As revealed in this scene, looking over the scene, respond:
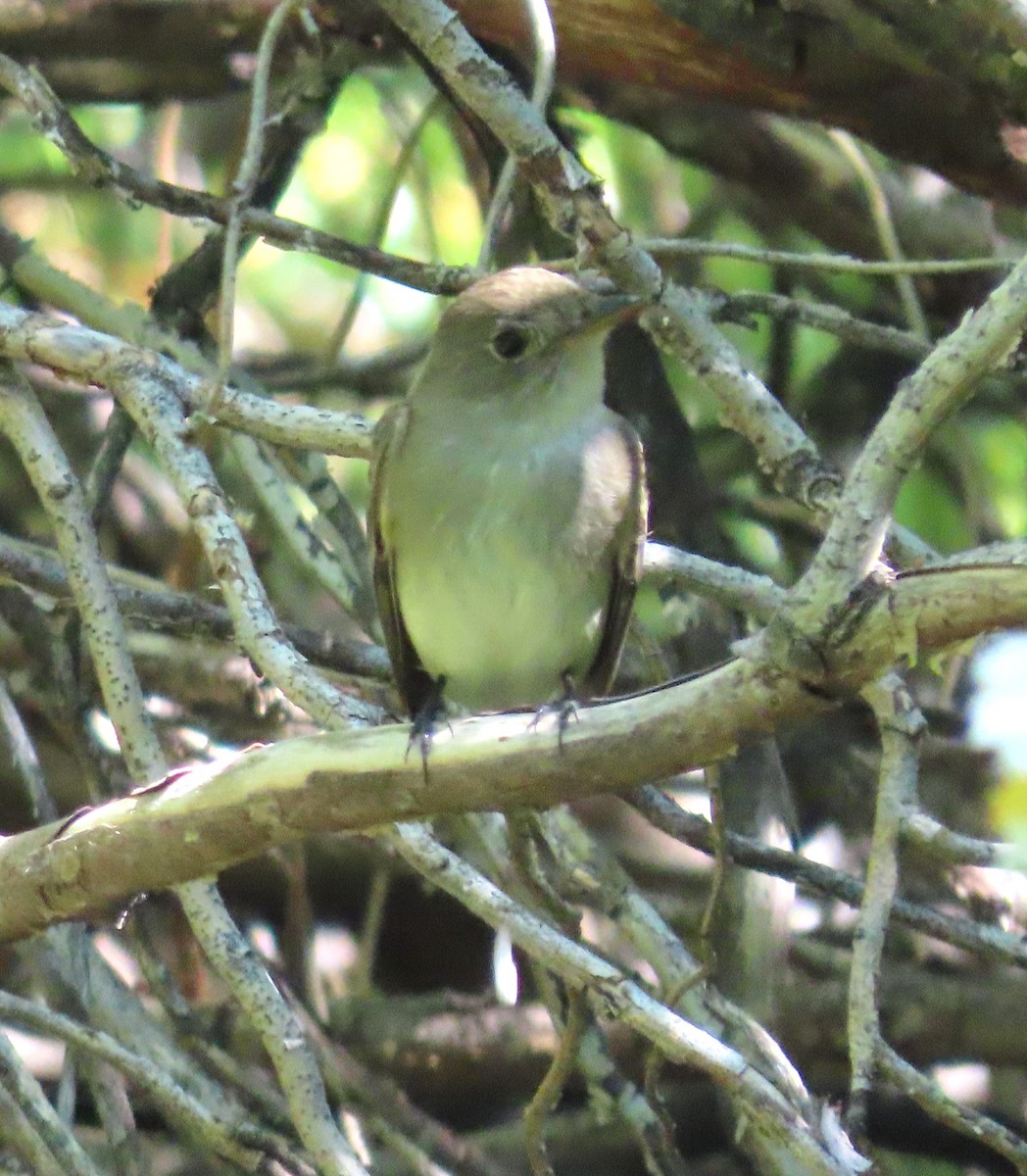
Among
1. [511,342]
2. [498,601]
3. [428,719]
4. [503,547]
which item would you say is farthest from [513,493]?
[428,719]

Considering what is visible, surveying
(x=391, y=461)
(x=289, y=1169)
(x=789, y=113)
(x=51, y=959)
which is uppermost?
(x=789, y=113)

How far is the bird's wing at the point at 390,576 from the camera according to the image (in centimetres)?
412

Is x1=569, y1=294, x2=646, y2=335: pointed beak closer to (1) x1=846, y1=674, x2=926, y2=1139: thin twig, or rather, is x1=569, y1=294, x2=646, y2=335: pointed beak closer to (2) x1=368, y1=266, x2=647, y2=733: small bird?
(2) x1=368, y1=266, x2=647, y2=733: small bird

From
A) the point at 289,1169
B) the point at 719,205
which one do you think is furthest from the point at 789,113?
the point at 289,1169

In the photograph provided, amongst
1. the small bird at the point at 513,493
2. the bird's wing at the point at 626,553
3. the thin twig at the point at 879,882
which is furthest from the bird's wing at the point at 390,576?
the thin twig at the point at 879,882

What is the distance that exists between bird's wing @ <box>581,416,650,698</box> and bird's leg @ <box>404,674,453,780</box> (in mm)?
404

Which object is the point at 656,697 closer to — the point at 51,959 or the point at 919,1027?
the point at 51,959

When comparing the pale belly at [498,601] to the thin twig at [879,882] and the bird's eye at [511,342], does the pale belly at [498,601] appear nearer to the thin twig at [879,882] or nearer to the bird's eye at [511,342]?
the bird's eye at [511,342]

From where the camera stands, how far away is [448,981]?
6.24 metres

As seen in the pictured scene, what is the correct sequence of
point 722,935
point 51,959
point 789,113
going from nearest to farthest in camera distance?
1. point 51,959
2. point 722,935
3. point 789,113

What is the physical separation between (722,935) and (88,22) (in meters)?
3.30

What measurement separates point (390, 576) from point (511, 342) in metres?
0.63

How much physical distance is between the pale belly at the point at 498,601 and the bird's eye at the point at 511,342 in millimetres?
372

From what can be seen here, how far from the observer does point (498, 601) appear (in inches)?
157
